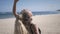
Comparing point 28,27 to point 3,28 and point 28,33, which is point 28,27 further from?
point 3,28

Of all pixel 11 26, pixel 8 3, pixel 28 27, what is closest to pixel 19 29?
pixel 28 27

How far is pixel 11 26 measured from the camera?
332 cm

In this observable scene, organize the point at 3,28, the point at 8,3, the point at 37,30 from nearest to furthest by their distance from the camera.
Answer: the point at 37,30, the point at 8,3, the point at 3,28

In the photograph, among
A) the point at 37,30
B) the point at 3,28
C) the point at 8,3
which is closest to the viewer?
the point at 37,30

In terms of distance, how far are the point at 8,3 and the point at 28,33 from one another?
2.02 m

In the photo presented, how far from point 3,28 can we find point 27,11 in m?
2.41

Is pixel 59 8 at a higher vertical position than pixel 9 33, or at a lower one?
higher

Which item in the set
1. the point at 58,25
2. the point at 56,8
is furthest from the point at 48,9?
the point at 58,25

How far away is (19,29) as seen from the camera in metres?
0.98

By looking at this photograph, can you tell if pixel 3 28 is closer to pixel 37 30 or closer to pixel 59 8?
pixel 59 8

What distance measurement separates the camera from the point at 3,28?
130 inches

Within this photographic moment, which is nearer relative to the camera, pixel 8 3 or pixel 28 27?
pixel 28 27

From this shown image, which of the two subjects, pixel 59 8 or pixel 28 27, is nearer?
pixel 28 27

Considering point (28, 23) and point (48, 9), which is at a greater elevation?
point (48, 9)
